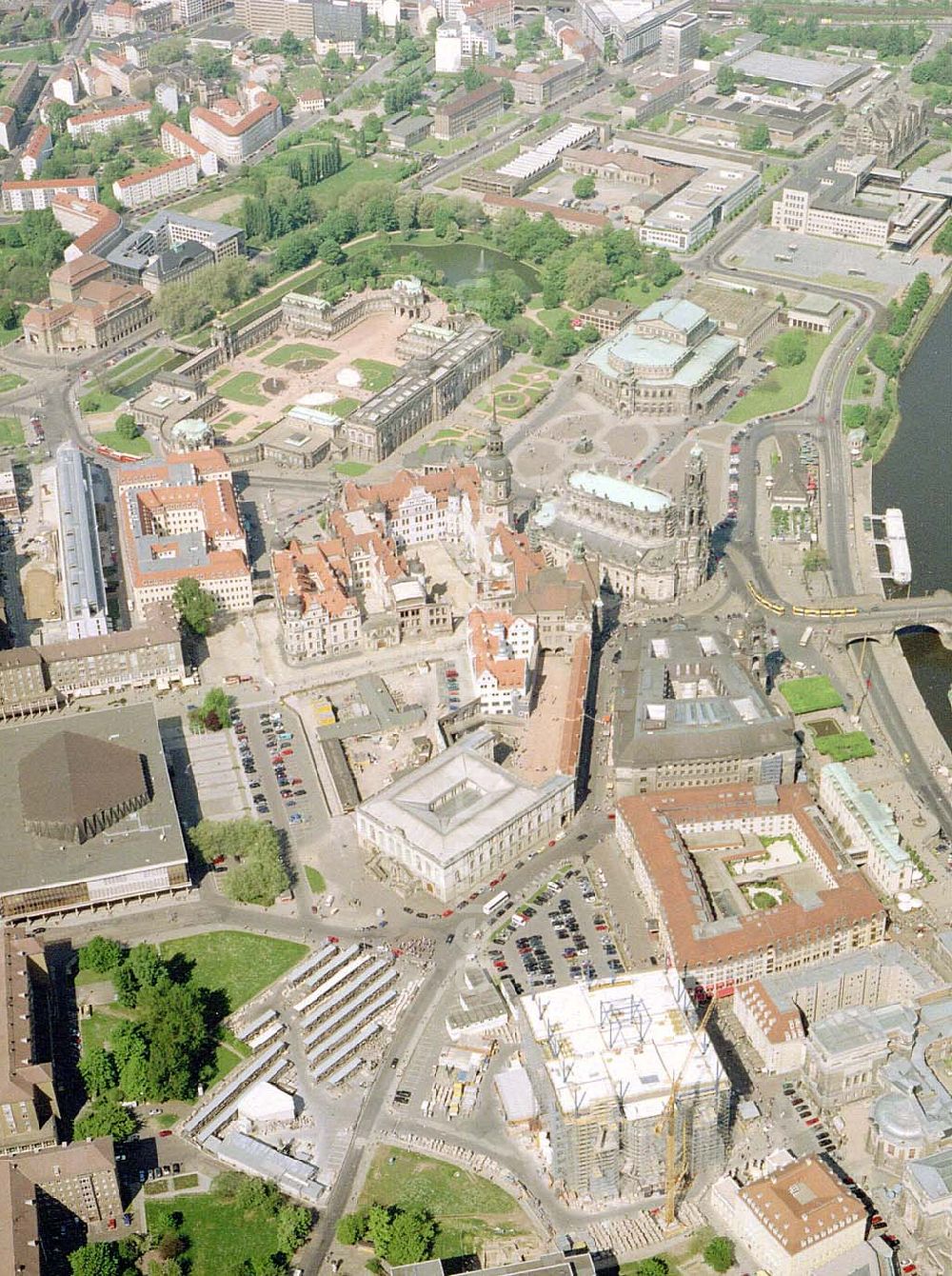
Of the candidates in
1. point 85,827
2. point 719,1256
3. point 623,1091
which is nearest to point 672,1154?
point 623,1091

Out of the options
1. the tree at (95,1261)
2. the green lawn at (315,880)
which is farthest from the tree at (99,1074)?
the green lawn at (315,880)

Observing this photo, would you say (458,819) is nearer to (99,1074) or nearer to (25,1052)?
(99,1074)

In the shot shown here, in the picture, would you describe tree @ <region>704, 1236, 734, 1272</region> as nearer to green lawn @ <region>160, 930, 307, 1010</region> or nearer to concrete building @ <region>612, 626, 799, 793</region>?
green lawn @ <region>160, 930, 307, 1010</region>

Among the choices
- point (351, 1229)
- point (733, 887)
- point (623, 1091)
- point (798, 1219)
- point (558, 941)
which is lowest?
point (558, 941)

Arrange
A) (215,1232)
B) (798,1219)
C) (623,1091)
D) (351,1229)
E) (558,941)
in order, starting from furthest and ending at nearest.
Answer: (558,941) → (215,1232) → (623,1091) → (351,1229) → (798,1219)

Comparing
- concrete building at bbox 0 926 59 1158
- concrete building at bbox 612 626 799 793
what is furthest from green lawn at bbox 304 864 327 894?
concrete building at bbox 612 626 799 793

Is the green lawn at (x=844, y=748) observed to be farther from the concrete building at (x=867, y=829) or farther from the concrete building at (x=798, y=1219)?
the concrete building at (x=798, y=1219)

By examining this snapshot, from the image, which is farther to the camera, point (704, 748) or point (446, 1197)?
point (704, 748)
